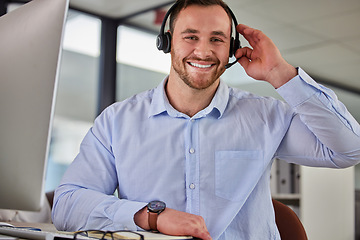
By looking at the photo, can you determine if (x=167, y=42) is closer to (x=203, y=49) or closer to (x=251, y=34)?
(x=203, y=49)

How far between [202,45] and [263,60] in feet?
0.68

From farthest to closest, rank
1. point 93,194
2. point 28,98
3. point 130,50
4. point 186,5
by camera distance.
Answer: point 130,50 → point 186,5 → point 93,194 → point 28,98

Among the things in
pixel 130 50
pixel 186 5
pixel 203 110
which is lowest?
pixel 203 110

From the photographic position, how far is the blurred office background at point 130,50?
170 inches

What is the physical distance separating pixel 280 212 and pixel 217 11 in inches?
26.4

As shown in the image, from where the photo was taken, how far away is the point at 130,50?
5062 millimetres

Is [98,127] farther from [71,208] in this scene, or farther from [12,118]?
[12,118]

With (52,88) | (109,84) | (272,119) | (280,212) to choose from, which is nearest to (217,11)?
(272,119)

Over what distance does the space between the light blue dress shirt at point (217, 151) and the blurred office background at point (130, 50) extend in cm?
292

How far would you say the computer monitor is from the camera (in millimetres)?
751

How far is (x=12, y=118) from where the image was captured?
31.8 inches

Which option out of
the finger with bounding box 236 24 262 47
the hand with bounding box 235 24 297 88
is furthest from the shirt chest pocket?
the finger with bounding box 236 24 262 47

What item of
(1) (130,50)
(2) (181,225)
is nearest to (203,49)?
(2) (181,225)

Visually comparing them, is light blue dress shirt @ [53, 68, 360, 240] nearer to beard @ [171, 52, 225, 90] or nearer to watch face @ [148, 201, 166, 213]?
beard @ [171, 52, 225, 90]
